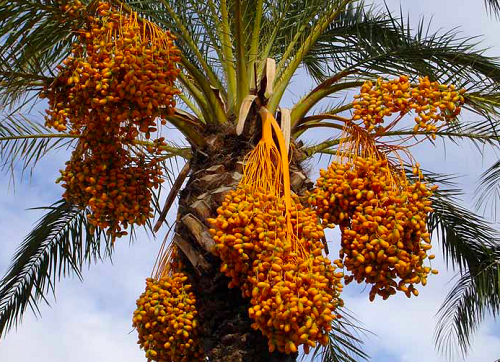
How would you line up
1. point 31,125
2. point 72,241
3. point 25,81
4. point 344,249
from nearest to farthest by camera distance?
point 344,249
point 25,81
point 31,125
point 72,241

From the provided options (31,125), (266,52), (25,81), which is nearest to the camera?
(25,81)

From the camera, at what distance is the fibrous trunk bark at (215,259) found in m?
4.07

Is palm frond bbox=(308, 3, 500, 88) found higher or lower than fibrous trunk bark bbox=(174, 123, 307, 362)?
higher

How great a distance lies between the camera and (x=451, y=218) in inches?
239

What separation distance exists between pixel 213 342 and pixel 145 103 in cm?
136

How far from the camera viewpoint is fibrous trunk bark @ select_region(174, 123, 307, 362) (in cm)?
407

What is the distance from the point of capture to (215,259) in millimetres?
4180

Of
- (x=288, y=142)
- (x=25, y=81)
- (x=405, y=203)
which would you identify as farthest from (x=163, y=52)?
(x=405, y=203)

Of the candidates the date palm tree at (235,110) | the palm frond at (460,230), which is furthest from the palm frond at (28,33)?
the palm frond at (460,230)

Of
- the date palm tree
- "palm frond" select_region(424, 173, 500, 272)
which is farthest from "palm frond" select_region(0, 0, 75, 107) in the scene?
"palm frond" select_region(424, 173, 500, 272)

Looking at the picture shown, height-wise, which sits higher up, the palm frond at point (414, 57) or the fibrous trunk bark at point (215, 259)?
the palm frond at point (414, 57)

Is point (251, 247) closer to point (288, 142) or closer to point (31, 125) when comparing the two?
point (288, 142)

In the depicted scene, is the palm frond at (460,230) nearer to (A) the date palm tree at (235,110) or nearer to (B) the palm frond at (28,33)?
(A) the date palm tree at (235,110)

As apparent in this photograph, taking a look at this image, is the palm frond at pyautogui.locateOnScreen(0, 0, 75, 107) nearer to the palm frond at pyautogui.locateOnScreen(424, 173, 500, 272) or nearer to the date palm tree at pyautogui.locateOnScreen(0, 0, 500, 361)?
the date palm tree at pyautogui.locateOnScreen(0, 0, 500, 361)
